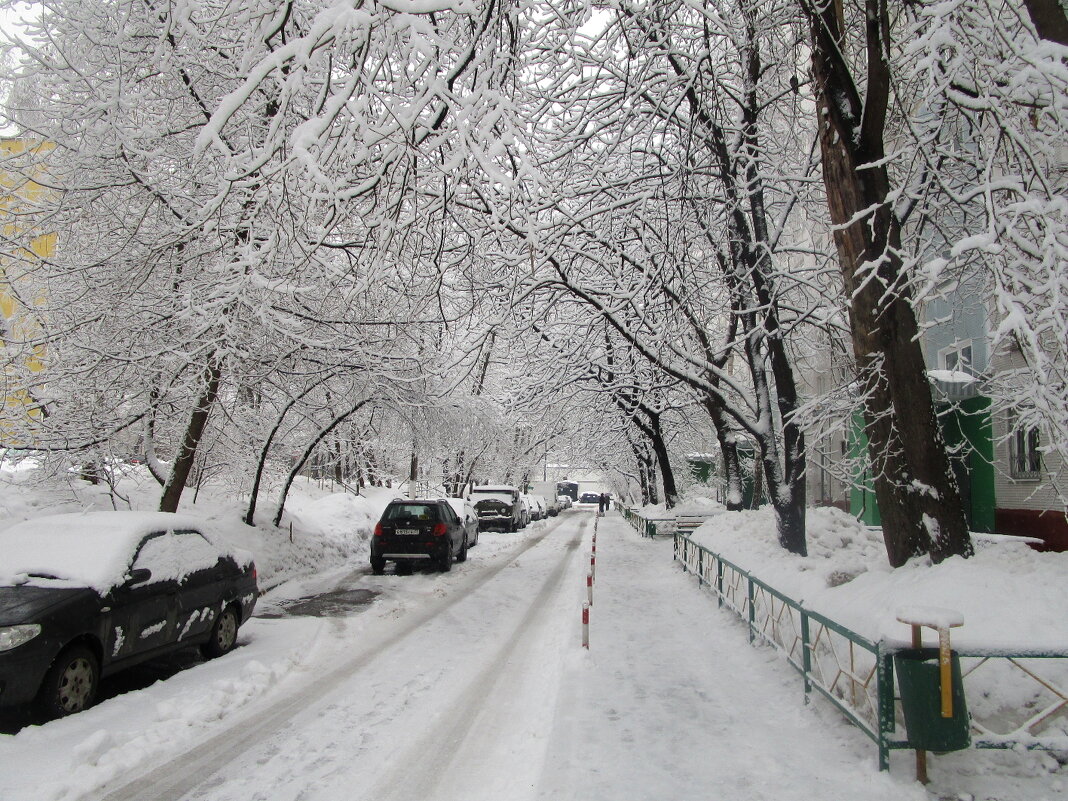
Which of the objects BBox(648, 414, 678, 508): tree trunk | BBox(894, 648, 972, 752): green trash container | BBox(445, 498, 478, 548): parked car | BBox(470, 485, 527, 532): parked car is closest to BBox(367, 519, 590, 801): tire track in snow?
BBox(894, 648, 972, 752): green trash container

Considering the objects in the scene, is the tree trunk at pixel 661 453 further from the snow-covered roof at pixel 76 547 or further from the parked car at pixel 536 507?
the parked car at pixel 536 507

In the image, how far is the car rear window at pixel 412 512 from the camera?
607 inches

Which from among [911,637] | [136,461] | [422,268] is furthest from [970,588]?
[136,461]

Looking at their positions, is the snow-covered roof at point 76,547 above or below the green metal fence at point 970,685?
above

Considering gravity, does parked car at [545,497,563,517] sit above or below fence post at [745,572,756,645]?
below

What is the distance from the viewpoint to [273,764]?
4738 millimetres

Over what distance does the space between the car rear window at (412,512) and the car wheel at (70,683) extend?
9.53 meters

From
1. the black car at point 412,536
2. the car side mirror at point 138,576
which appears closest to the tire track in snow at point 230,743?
the car side mirror at point 138,576

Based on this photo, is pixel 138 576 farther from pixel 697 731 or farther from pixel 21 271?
pixel 21 271

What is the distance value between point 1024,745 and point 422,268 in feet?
24.4

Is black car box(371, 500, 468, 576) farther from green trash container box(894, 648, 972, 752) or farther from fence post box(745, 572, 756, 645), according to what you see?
green trash container box(894, 648, 972, 752)

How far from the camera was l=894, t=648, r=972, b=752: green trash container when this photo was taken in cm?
407

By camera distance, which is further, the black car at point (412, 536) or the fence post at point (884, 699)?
the black car at point (412, 536)

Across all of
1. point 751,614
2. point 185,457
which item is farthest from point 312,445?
point 751,614
